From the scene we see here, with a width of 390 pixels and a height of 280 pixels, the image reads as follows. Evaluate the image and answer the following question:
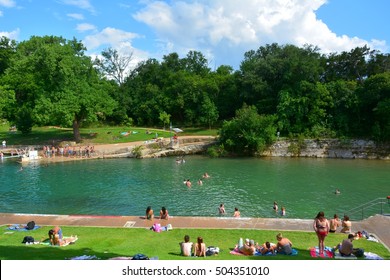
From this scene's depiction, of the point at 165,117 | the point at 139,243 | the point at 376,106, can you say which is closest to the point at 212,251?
the point at 139,243

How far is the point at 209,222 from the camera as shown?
19.8 meters

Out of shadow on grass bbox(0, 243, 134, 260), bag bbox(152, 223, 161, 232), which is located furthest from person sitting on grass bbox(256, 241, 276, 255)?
bag bbox(152, 223, 161, 232)

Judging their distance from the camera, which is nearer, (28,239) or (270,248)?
(270,248)

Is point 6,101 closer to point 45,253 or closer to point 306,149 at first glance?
point 306,149

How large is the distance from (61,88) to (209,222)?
4075cm

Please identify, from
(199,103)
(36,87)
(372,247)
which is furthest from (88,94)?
(372,247)

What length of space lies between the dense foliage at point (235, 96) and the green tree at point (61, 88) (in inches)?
5.4

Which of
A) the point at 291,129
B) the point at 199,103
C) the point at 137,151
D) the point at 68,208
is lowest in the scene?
the point at 68,208

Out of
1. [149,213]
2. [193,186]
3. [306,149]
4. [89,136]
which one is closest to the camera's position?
[149,213]

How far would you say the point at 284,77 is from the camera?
183 ft

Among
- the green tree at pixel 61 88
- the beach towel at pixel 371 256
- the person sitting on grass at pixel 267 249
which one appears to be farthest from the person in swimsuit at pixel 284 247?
the green tree at pixel 61 88

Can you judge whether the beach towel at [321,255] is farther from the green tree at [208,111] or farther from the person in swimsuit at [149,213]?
the green tree at [208,111]

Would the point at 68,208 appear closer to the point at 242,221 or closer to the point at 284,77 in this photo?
the point at 242,221

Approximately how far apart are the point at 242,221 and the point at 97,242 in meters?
7.81
